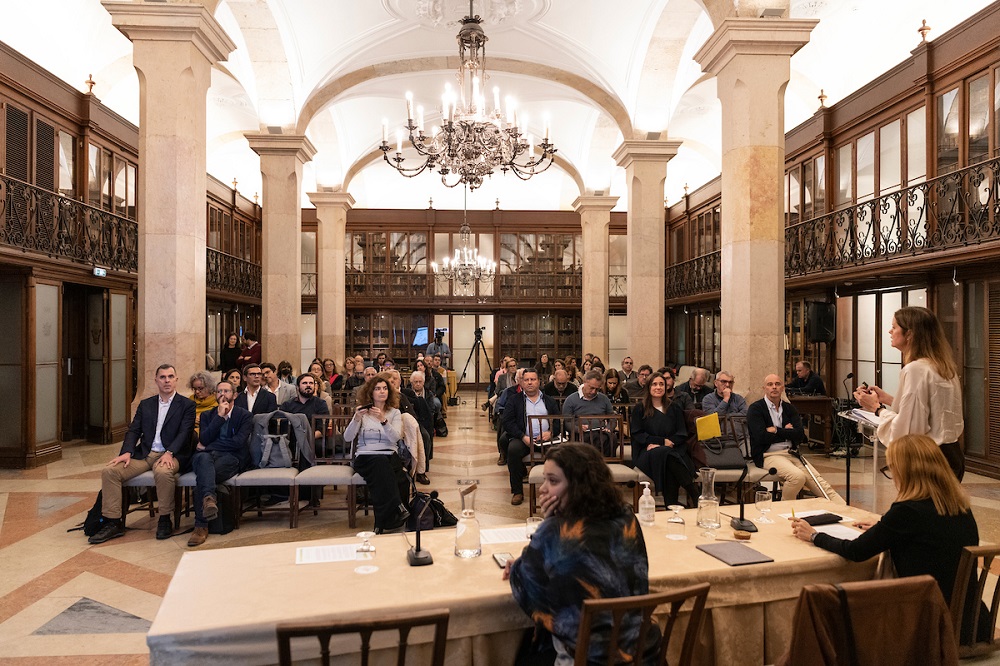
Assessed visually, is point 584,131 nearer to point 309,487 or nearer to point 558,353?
point 558,353

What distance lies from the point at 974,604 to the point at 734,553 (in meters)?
0.85

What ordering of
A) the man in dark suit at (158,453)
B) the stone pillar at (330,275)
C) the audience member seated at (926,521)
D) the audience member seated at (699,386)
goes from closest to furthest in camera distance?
the audience member seated at (926,521)
the man in dark suit at (158,453)
the audience member seated at (699,386)
the stone pillar at (330,275)

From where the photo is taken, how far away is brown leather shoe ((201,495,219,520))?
522cm

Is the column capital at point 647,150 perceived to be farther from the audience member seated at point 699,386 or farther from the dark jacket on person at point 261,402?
the dark jacket on person at point 261,402

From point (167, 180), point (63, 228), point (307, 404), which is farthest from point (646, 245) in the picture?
point (63, 228)

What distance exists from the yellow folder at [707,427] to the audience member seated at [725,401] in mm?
1524

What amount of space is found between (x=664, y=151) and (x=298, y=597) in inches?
407

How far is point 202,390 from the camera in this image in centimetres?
617

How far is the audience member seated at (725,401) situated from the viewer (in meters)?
6.24

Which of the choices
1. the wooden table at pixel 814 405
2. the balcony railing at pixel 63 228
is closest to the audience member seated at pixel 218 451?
the balcony railing at pixel 63 228

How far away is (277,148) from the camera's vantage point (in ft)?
36.0

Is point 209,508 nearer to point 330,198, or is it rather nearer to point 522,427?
point 522,427

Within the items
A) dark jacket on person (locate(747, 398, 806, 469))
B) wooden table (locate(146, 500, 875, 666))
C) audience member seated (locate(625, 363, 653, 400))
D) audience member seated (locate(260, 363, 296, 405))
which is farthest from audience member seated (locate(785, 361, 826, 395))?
wooden table (locate(146, 500, 875, 666))

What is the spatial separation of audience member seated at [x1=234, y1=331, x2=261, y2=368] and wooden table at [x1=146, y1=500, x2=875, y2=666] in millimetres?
8053
